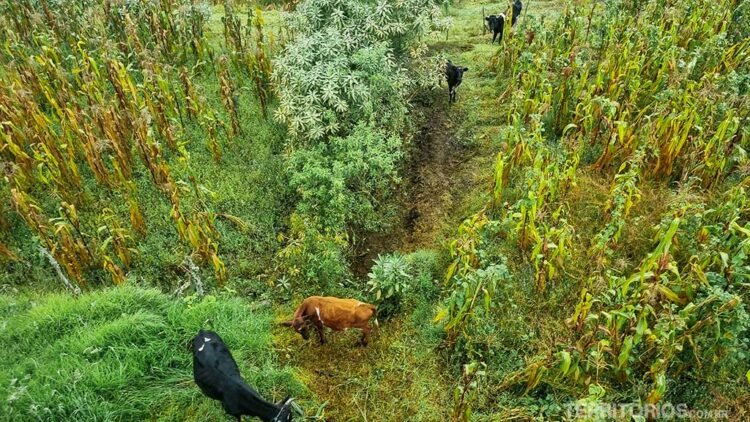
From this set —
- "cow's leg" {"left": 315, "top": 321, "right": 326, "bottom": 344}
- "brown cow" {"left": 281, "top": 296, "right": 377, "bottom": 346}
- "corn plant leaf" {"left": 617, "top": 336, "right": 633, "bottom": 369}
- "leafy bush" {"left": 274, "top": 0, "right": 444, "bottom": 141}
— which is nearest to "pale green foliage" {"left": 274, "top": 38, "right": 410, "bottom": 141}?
"leafy bush" {"left": 274, "top": 0, "right": 444, "bottom": 141}

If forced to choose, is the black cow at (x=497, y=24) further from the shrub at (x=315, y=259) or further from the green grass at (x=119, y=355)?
the green grass at (x=119, y=355)

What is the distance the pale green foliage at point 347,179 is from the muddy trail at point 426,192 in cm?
24

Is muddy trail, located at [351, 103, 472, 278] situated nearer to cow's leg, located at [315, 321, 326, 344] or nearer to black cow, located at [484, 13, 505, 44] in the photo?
cow's leg, located at [315, 321, 326, 344]

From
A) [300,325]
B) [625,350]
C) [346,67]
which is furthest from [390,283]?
[346,67]

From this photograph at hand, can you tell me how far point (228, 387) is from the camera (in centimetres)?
321

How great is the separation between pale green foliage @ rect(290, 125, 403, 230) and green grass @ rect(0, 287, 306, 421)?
132cm

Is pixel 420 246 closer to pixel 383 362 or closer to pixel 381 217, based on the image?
pixel 381 217

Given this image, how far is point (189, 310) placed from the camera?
4074mm

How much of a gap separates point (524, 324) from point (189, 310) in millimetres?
2992

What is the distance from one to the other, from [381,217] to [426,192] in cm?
69

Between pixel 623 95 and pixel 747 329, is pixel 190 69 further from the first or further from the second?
pixel 747 329

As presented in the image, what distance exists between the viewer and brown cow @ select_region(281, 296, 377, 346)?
3.79m

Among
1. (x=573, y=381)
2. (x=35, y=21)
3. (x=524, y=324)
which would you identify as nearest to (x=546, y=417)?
(x=573, y=381)

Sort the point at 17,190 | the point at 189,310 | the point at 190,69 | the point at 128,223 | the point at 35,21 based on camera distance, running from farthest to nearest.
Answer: the point at 190,69 < the point at 35,21 < the point at 128,223 < the point at 17,190 < the point at 189,310
